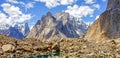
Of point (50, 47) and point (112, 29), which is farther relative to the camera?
point (112, 29)

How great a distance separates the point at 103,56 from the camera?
32781 mm

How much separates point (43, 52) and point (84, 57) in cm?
2672

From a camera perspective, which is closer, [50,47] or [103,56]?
[103,56]

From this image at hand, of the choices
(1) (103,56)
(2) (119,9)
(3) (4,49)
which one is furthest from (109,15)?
(1) (103,56)

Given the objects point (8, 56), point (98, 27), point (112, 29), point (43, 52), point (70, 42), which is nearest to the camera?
point (8, 56)

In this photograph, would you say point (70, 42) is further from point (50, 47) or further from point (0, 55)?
point (0, 55)

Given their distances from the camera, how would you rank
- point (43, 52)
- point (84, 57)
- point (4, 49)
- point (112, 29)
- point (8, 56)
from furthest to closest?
1. point (112, 29)
2. point (43, 52)
3. point (4, 49)
4. point (8, 56)
5. point (84, 57)

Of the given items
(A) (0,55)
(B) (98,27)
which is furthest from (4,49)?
(B) (98,27)

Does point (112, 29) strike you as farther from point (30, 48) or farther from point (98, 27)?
point (30, 48)

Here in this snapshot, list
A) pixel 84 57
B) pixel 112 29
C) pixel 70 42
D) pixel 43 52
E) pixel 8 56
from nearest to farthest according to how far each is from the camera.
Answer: pixel 84 57, pixel 8 56, pixel 43 52, pixel 70 42, pixel 112 29

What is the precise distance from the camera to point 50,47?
2389 inches

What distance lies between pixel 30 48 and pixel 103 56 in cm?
2797

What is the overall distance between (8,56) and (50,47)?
12.5m

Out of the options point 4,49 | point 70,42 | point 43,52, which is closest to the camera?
point 4,49
